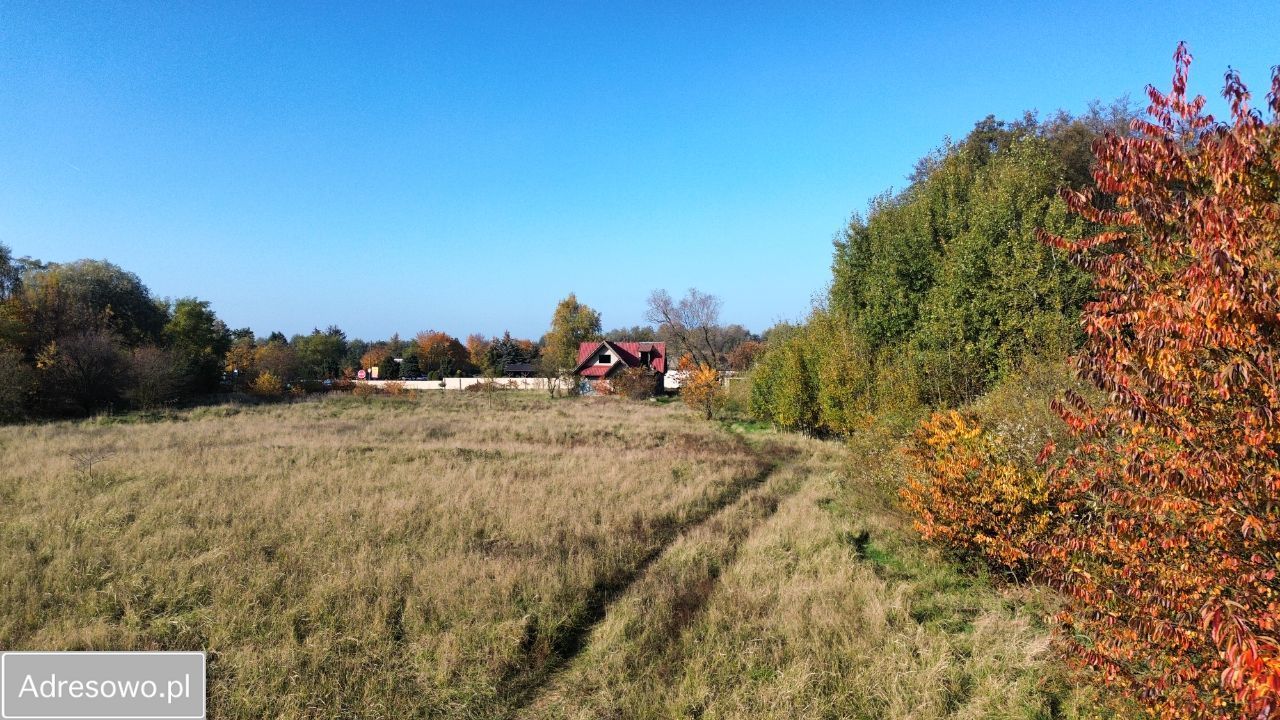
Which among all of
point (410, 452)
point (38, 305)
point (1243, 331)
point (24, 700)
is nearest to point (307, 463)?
point (410, 452)

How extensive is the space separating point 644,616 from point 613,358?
1751 inches

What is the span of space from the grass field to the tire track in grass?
1.4 inches

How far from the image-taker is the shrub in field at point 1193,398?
2615 mm

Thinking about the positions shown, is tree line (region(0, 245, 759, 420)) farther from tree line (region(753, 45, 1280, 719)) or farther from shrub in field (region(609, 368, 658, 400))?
tree line (region(753, 45, 1280, 719))

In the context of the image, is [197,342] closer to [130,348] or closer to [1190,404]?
[130,348]

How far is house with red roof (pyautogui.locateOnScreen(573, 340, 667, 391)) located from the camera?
165 ft

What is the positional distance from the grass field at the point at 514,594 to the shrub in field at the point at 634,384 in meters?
29.7

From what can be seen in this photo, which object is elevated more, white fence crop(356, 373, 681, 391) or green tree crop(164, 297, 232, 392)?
green tree crop(164, 297, 232, 392)

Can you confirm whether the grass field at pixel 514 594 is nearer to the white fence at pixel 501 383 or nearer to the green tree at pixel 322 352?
the white fence at pixel 501 383

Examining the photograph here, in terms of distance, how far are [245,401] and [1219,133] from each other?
4393cm

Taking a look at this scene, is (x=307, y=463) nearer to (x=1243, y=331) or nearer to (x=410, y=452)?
(x=410, y=452)

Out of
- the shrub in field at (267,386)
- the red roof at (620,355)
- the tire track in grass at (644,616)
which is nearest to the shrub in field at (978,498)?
the tire track in grass at (644,616)

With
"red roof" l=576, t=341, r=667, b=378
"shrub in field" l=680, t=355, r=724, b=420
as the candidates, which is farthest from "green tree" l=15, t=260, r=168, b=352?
"shrub in field" l=680, t=355, r=724, b=420

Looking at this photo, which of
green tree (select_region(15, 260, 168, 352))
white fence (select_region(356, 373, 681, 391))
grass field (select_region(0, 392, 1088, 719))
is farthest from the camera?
white fence (select_region(356, 373, 681, 391))
